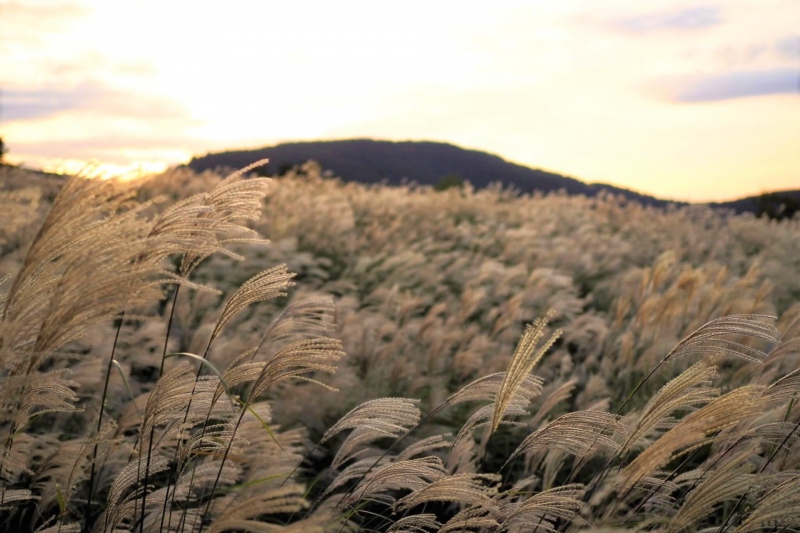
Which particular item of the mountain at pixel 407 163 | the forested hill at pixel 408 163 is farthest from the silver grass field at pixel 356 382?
the forested hill at pixel 408 163

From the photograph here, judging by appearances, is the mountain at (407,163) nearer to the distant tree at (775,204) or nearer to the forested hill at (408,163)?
the forested hill at (408,163)

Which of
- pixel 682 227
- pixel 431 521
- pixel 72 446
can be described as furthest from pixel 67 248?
pixel 682 227

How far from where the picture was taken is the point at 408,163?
67.8 m

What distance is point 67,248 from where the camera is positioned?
64.9 inches

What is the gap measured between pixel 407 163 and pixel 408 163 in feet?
0.33

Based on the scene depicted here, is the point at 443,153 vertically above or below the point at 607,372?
above

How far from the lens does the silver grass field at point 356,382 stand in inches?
65.5

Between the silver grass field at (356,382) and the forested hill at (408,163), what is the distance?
50.9 m

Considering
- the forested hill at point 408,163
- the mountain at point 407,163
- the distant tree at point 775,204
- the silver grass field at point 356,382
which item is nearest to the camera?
the silver grass field at point 356,382

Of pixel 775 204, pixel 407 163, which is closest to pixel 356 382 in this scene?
pixel 775 204

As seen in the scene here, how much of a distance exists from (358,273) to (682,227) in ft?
28.3

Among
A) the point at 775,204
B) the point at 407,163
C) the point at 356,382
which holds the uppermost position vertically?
the point at 407,163

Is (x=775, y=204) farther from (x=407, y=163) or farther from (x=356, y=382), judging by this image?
(x=407, y=163)

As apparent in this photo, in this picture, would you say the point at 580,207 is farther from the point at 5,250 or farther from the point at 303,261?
the point at 5,250
